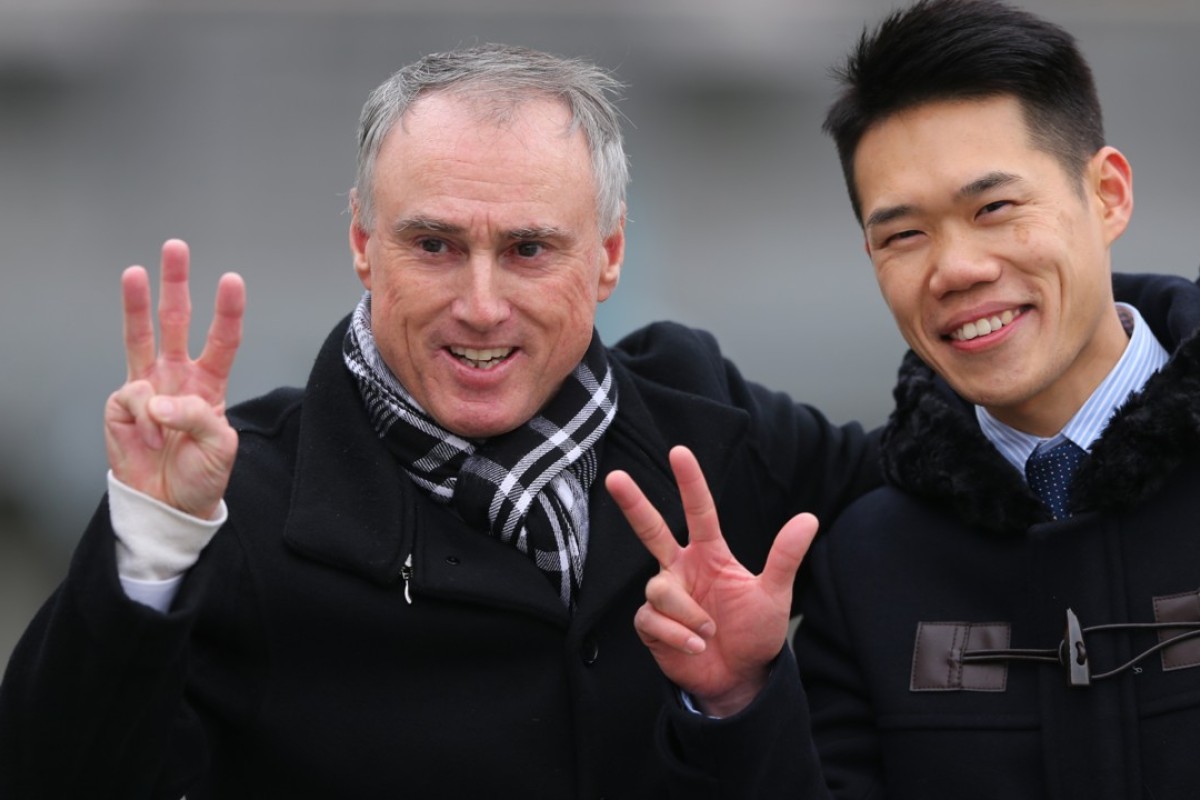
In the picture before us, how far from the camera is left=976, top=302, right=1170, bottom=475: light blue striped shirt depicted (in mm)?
3195

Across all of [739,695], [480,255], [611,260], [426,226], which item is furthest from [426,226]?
[739,695]

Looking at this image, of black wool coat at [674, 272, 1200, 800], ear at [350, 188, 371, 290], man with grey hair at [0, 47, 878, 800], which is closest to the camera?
black wool coat at [674, 272, 1200, 800]

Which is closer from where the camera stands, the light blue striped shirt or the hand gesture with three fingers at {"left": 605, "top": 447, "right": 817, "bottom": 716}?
the hand gesture with three fingers at {"left": 605, "top": 447, "right": 817, "bottom": 716}

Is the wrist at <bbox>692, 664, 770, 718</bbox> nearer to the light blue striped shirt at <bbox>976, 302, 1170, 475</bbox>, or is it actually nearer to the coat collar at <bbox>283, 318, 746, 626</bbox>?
the coat collar at <bbox>283, 318, 746, 626</bbox>

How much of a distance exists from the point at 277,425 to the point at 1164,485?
1567 millimetres

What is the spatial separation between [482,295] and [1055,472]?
1061 millimetres

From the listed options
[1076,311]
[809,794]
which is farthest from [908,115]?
[809,794]

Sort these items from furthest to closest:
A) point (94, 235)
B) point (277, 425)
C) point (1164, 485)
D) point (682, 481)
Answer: point (94, 235)
point (277, 425)
point (1164, 485)
point (682, 481)

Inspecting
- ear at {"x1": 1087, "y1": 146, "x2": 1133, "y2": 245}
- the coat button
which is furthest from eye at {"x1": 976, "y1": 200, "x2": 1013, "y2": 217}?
the coat button

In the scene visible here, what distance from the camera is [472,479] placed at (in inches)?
127

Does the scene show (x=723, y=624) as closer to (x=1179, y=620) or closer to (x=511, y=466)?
(x=511, y=466)

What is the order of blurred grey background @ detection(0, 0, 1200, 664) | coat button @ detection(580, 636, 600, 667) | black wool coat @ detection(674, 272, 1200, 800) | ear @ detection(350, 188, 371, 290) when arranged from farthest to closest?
blurred grey background @ detection(0, 0, 1200, 664), ear @ detection(350, 188, 371, 290), coat button @ detection(580, 636, 600, 667), black wool coat @ detection(674, 272, 1200, 800)

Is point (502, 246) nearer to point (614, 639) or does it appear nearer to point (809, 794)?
point (614, 639)

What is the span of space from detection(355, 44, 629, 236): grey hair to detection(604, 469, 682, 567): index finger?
698 millimetres
